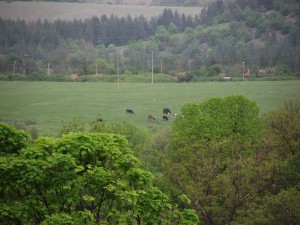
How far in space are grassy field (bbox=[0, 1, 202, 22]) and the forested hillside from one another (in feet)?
5.59

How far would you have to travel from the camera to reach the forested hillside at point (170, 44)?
91875 millimetres

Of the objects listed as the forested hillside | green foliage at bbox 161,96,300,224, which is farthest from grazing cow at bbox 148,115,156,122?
green foliage at bbox 161,96,300,224

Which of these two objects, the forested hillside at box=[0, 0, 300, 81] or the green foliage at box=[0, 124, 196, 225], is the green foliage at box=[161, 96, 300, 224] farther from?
the forested hillside at box=[0, 0, 300, 81]

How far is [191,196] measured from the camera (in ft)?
68.0

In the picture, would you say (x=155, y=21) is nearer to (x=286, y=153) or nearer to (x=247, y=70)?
(x=247, y=70)

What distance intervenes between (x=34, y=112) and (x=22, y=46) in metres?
41.1

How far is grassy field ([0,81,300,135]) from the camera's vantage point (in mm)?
64938

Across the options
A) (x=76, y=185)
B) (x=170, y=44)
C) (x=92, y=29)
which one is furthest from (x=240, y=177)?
(x=92, y=29)

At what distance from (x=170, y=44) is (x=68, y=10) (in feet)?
69.0

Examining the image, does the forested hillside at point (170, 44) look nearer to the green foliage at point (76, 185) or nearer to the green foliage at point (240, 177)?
the green foliage at point (240, 177)

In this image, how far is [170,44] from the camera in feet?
392

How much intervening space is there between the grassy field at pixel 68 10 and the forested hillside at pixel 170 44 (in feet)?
5.59

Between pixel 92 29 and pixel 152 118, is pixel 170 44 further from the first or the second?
pixel 152 118

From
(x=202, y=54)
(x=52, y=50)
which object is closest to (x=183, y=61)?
(x=202, y=54)
